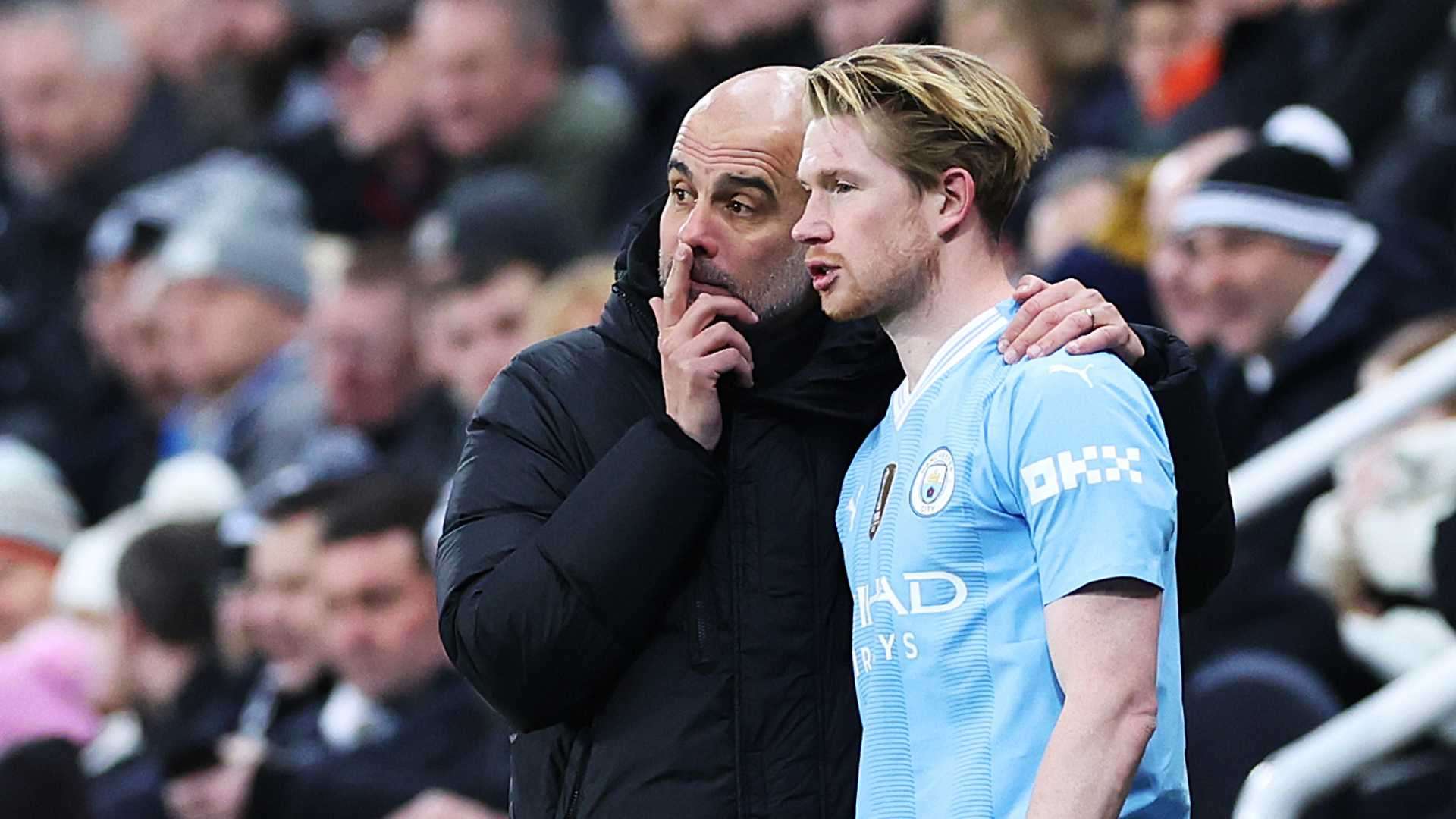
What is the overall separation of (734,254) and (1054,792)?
0.89 metres

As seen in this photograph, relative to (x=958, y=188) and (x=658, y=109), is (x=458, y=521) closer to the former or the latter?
(x=958, y=188)

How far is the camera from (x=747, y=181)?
123 inches

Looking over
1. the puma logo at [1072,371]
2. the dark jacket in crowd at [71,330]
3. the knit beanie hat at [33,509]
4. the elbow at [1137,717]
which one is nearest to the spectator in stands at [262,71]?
the dark jacket in crowd at [71,330]

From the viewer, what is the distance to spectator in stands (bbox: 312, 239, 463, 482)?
820 cm

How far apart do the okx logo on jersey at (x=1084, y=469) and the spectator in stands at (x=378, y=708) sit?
2.97 metres

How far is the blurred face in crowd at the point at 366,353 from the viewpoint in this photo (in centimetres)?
821

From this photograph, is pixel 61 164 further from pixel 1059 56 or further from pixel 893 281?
pixel 893 281

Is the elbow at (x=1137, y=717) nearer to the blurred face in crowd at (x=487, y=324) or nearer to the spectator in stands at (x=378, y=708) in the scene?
the spectator in stands at (x=378, y=708)

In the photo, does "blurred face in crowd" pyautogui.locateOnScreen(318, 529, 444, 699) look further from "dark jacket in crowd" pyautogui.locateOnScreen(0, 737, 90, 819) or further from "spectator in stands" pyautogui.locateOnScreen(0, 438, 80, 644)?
"spectator in stands" pyautogui.locateOnScreen(0, 438, 80, 644)

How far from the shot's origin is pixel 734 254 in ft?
10.3

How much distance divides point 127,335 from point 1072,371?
7343mm

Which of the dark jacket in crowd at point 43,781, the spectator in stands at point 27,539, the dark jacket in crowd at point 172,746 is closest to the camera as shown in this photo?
the dark jacket in crowd at point 43,781

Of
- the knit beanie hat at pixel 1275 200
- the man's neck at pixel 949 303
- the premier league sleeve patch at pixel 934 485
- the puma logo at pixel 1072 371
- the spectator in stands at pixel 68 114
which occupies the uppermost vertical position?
the spectator in stands at pixel 68 114

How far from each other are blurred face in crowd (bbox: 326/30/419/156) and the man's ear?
7034 millimetres
